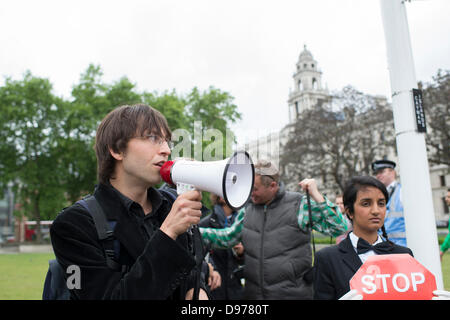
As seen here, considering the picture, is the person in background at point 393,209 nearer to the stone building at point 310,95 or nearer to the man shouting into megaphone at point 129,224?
the man shouting into megaphone at point 129,224

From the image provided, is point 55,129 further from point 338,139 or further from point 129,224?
point 129,224

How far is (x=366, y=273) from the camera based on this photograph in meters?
1.24

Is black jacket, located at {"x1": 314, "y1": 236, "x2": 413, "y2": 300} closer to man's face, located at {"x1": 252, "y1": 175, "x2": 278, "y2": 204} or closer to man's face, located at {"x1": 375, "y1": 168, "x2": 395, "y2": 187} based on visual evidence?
man's face, located at {"x1": 252, "y1": 175, "x2": 278, "y2": 204}

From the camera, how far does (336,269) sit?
2150 mm

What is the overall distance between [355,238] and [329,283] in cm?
33

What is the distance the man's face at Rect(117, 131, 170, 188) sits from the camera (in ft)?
5.81

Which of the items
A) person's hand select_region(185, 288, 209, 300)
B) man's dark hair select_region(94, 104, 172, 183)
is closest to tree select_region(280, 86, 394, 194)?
person's hand select_region(185, 288, 209, 300)

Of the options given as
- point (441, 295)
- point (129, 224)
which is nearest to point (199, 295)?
point (129, 224)

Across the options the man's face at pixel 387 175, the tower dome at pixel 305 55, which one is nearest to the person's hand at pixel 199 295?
the man's face at pixel 387 175

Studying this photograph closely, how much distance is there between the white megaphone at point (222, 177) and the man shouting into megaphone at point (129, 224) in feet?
0.25

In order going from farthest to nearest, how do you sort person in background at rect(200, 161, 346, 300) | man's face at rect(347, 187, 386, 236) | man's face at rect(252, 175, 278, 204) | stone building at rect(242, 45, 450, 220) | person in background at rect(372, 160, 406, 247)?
stone building at rect(242, 45, 450, 220) → person in background at rect(372, 160, 406, 247) → man's face at rect(252, 175, 278, 204) → person in background at rect(200, 161, 346, 300) → man's face at rect(347, 187, 386, 236)

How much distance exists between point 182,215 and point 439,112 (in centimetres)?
2162

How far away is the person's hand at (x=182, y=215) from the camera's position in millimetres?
1494

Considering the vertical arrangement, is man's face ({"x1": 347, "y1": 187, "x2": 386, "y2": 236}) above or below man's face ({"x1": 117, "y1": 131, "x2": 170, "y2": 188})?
below
